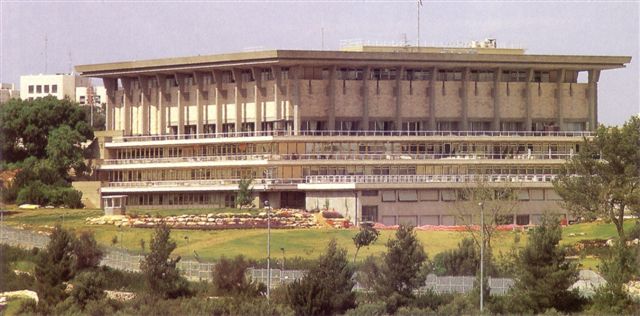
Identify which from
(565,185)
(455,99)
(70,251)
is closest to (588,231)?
(565,185)

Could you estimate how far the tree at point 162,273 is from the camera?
99688 millimetres

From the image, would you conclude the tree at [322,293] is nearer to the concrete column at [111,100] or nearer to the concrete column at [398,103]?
the concrete column at [398,103]

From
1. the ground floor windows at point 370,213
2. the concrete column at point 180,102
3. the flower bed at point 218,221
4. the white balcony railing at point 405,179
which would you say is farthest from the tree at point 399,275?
the concrete column at point 180,102

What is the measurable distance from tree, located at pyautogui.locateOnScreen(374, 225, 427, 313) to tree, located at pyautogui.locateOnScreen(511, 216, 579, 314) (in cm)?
598

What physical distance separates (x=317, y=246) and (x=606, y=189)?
22.5m

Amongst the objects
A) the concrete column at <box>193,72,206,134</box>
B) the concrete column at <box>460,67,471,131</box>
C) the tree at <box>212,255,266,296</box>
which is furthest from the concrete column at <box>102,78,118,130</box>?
the tree at <box>212,255,266,296</box>

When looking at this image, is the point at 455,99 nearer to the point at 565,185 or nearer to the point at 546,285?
the point at 565,185

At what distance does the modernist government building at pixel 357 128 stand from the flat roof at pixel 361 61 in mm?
141

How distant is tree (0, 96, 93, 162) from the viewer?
564ft

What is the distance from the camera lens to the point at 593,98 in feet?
549

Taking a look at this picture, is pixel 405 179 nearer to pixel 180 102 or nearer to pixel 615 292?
pixel 180 102

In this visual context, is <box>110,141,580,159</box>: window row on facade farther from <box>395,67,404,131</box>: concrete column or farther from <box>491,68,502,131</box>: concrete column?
<box>491,68,502,131</box>: concrete column

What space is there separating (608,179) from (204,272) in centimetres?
3585

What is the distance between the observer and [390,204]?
14962cm
